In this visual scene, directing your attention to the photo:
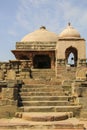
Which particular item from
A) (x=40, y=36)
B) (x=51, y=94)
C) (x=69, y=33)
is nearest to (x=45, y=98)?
(x=51, y=94)

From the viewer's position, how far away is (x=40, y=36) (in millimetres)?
19219

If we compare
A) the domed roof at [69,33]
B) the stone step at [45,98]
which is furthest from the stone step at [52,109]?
the domed roof at [69,33]

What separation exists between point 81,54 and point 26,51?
423cm

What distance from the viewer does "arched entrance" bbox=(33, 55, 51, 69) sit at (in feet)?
62.5

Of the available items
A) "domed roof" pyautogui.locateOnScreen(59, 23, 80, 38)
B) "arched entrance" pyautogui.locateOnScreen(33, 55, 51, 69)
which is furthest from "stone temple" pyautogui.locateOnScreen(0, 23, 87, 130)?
"arched entrance" pyautogui.locateOnScreen(33, 55, 51, 69)

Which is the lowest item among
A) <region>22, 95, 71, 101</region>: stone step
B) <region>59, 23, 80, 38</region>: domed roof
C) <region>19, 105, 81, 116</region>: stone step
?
<region>19, 105, 81, 116</region>: stone step

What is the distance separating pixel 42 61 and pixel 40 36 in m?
1.79

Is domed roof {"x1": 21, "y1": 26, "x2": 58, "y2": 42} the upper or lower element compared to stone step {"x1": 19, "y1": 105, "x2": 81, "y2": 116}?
upper

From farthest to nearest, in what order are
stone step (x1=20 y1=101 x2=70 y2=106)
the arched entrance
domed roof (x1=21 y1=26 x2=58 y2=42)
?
the arched entrance
domed roof (x1=21 y1=26 x2=58 y2=42)
stone step (x1=20 y1=101 x2=70 y2=106)

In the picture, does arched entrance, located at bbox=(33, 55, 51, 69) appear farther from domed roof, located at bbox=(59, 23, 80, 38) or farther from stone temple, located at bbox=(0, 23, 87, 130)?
domed roof, located at bbox=(59, 23, 80, 38)

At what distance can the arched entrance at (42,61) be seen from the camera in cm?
1906

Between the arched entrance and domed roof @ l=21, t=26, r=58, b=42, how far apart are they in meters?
1.20

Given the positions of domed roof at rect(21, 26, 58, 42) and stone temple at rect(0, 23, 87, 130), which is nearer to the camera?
stone temple at rect(0, 23, 87, 130)

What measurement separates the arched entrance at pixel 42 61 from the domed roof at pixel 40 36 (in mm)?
1198
